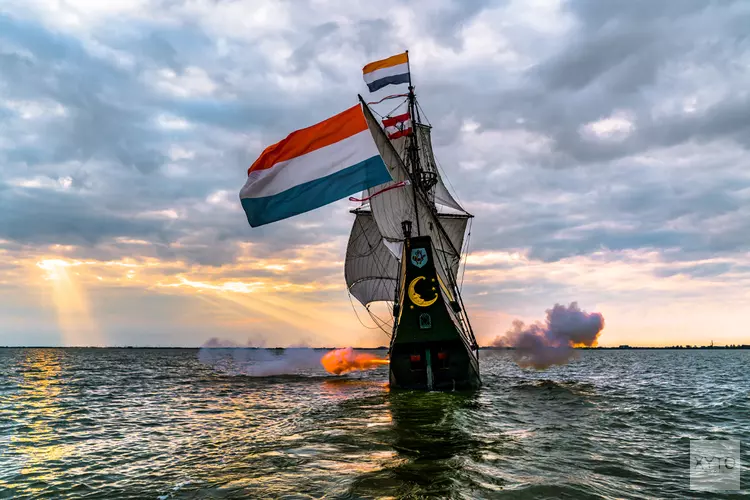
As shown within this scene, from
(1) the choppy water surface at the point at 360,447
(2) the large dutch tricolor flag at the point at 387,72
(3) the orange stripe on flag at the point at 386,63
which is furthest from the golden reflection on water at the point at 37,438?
(3) the orange stripe on flag at the point at 386,63

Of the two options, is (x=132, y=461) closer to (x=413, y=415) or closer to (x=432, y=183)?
(x=413, y=415)

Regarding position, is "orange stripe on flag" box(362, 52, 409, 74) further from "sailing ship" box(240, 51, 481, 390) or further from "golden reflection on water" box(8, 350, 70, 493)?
"golden reflection on water" box(8, 350, 70, 493)

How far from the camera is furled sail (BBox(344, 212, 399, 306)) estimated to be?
50.4m

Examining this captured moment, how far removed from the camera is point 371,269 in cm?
5078

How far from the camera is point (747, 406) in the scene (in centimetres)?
2259

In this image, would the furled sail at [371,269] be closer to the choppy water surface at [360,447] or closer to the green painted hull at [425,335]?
the green painted hull at [425,335]

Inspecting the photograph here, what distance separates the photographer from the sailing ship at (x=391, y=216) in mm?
13656

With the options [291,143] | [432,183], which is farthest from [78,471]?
[432,183]

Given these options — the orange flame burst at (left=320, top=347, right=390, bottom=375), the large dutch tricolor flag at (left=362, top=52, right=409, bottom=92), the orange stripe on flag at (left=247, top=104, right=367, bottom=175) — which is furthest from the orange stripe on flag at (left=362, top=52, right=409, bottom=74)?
the orange flame burst at (left=320, top=347, right=390, bottom=375)

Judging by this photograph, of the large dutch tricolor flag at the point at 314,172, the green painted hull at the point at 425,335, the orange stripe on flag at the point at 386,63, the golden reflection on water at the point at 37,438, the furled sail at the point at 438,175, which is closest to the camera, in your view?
the golden reflection on water at the point at 37,438

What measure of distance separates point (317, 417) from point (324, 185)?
9556mm

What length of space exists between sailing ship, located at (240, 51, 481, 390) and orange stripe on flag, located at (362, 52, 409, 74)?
59 mm

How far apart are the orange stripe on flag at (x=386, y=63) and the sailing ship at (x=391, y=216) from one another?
0.19 feet

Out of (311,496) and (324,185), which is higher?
(324,185)
